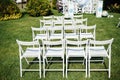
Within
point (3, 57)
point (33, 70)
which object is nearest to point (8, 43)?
point (3, 57)

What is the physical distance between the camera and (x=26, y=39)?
12188 mm

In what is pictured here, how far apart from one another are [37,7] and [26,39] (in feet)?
21.2

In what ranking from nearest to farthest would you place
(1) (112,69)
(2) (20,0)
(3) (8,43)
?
(1) (112,69)
(3) (8,43)
(2) (20,0)

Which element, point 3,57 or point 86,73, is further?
point 3,57

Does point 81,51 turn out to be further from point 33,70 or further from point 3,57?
point 3,57

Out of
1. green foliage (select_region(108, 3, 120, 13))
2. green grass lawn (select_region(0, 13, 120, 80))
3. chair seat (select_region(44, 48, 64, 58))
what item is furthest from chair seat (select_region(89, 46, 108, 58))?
green foliage (select_region(108, 3, 120, 13))

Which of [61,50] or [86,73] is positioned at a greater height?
[61,50]

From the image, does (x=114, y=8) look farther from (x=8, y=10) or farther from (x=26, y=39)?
(x=26, y=39)

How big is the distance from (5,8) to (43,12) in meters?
2.63

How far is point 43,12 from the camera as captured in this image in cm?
1847

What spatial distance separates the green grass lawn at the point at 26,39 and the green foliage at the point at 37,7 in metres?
0.50

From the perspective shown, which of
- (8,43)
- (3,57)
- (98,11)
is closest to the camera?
(3,57)

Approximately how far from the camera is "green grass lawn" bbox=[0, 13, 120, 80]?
8.07 metres

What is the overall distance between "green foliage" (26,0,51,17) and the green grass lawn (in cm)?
50
